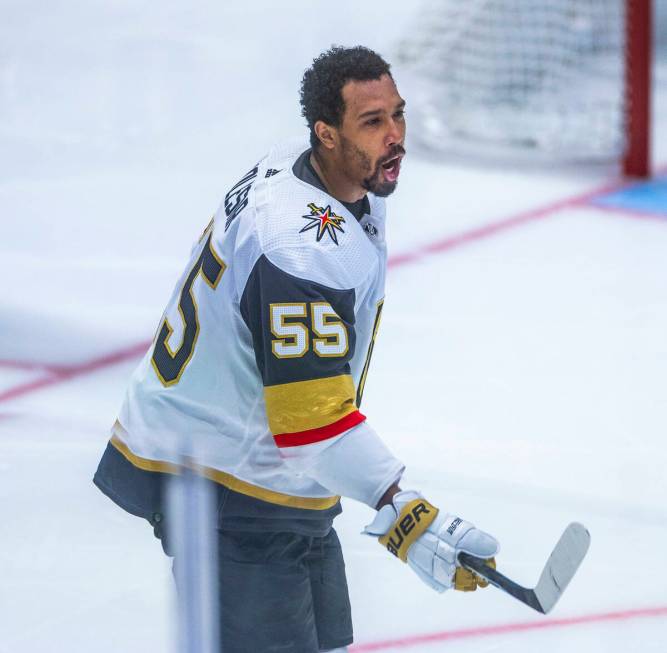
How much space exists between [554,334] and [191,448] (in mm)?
2471

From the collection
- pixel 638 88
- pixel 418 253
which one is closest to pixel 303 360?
pixel 418 253

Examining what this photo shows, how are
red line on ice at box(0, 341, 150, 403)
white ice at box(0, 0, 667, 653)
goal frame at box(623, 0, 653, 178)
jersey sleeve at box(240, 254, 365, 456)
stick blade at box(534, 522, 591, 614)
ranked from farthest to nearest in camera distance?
goal frame at box(623, 0, 653, 178)
red line on ice at box(0, 341, 150, 403)
white ice at box(0, 0, 667, 653)
jersey sleeve at box(240, 254, 365, 456)
stick blade at box(534, 522, 591, 614)

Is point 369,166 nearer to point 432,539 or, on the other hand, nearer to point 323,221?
point 323,221

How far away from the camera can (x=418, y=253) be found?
5.05 metres

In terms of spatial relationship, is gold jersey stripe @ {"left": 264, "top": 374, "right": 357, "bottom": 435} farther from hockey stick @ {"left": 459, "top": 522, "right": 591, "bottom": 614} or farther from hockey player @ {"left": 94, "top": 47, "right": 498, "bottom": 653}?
hockey stick @ {"left": 459, "top": 522, "right": 591, "bottom": 614}

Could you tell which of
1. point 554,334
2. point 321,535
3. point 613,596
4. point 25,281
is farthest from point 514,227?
point 321,535

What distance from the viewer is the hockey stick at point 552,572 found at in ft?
5.71

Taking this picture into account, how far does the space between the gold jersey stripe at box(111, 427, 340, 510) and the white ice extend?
2.21 feet

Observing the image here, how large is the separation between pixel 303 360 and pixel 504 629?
3.49 feet

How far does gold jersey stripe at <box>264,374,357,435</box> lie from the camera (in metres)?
1.84

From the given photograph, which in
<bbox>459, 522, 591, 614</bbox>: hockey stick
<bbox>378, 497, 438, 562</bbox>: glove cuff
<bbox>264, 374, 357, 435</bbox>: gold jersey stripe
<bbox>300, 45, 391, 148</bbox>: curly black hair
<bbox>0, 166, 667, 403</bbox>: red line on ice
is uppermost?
<bbox>300, 45, 391, 148</bbox>: curly black hair

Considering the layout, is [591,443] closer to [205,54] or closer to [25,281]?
[25,281]

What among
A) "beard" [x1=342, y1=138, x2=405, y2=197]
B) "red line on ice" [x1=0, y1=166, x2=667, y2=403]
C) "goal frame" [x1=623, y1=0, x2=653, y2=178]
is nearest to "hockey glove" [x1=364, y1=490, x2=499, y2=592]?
"beard" [x1=342, y1=138, x2=405, y2=197]

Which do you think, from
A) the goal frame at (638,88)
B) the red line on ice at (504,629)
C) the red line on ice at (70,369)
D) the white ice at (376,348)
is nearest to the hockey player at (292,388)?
the red line on ice at (504,629)
